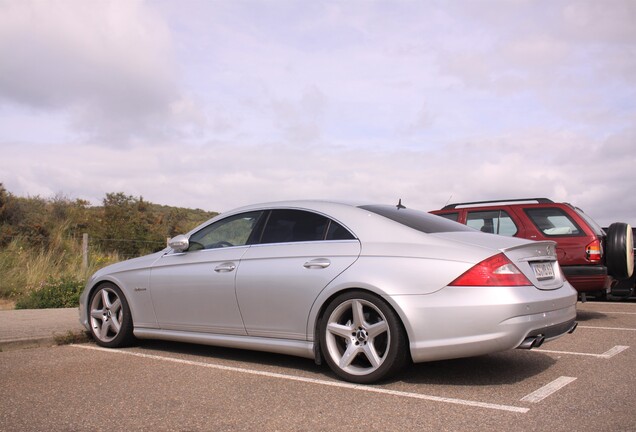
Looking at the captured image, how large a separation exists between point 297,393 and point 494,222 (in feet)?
19.8

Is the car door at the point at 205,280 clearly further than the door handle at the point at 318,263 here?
Yes

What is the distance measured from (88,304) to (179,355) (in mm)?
1447

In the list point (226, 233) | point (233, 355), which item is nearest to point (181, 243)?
point (226, 233)

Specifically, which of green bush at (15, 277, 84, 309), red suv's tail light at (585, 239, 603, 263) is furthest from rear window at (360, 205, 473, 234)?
green bush at (15, 277, 84, 309)

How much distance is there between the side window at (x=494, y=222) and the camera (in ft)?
32.0

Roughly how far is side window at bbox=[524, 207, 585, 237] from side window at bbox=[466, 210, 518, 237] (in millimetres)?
319

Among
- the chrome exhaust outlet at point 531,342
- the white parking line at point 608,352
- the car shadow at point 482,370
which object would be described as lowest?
the white parking line at point 608,352

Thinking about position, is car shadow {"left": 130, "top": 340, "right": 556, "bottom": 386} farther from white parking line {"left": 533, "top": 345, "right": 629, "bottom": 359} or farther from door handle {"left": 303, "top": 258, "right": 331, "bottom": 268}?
door handle {"left": 303, "top": 258, "right": 331, "bottom": 268}

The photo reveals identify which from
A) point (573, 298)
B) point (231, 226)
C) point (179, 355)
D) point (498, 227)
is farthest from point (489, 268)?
point (498, 227)

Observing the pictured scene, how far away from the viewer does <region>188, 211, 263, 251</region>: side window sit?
20.5 feet

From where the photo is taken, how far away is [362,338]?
5039 mm

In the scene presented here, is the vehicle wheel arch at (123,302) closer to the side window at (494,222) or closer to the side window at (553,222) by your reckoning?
the side window at (494,222)

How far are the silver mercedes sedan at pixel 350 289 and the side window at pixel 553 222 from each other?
149 inches

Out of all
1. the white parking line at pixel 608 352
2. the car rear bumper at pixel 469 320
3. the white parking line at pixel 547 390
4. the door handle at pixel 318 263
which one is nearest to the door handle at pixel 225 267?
the door handle at pixel 318 263
